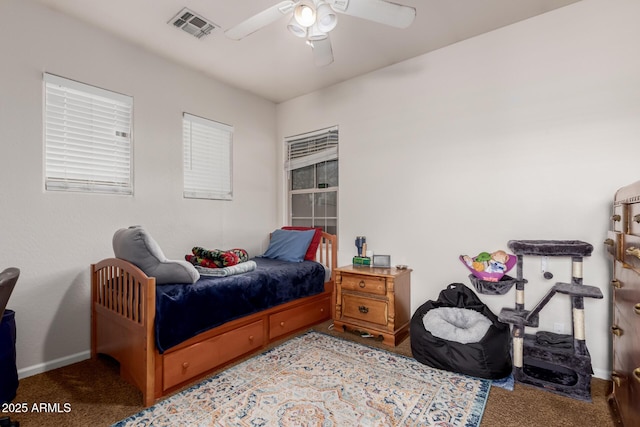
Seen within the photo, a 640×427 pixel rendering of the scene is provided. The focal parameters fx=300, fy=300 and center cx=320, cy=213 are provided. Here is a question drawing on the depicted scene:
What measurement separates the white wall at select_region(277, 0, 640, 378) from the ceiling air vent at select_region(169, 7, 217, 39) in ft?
5.12

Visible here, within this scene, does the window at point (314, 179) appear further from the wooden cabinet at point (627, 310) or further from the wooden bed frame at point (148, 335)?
the wooden cabinet at point (627, 310)

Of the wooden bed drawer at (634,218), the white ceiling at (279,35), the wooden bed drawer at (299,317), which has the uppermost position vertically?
the white ceiling at (279,35)

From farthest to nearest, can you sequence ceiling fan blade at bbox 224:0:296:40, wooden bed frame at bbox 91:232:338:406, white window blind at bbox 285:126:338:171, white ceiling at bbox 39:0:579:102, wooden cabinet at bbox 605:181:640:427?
white window blind at bbox 285:126:338:171, white ceiling at bbox 39:0:579:102, wooden bed frame at bbox 91:232:338:406, ceiling fan blade at bbox 224:0:296:40, wooden cabinet at bbox 605:181:640:427

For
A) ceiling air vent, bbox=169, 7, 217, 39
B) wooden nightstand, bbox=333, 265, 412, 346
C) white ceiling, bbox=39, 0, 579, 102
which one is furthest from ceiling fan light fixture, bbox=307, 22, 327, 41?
wooden nightstand, bbox=333, 265, 412, 346

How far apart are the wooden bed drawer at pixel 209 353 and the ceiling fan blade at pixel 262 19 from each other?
81.8 inches

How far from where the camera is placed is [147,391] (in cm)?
177

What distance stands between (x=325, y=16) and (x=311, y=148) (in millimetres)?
2174

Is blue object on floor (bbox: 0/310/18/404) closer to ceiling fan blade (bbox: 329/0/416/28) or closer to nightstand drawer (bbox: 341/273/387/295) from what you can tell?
nightstand drawer (bbox: 341/273/387/295)

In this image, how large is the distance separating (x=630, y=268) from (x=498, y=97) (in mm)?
1659

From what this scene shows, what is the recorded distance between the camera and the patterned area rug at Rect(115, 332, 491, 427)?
1648 mm

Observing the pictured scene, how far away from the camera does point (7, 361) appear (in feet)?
5.90

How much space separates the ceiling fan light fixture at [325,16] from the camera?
1.65 metres

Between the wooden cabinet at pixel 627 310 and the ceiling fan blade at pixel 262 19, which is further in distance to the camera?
the ceiling fan blade at pixel 262 19

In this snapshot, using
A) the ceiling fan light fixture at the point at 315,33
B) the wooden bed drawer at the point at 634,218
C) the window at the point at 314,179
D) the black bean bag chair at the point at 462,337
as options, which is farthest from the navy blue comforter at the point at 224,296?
the wooden bed drawer at the point at 634,218
